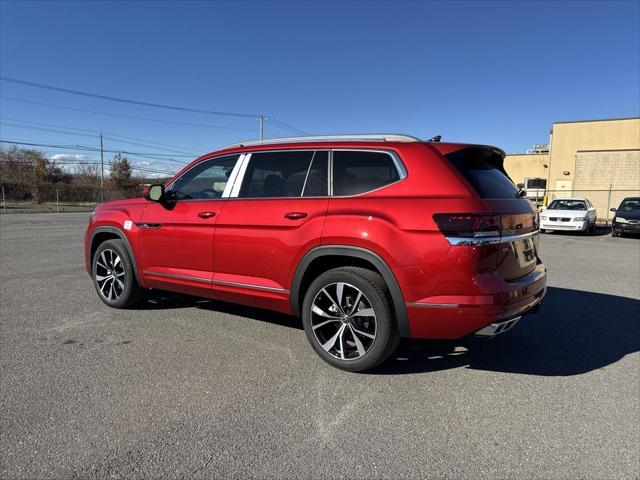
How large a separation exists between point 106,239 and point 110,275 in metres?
0.49

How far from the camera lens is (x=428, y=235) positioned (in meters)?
2.96

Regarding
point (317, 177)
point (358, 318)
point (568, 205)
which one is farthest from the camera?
point (568, 205)

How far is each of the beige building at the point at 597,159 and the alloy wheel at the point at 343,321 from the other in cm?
2851

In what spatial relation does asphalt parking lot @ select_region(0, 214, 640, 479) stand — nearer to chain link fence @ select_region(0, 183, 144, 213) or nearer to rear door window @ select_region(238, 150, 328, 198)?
rear door window @ select_region(238, 150, 328, 198)

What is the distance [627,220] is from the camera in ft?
54.9

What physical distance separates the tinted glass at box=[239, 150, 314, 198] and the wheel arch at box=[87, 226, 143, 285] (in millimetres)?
1694

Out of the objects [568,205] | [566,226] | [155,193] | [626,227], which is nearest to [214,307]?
[155,193]

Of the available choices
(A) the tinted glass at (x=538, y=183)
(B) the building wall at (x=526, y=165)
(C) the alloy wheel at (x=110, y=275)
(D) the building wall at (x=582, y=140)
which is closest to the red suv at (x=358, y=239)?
(C) the alloy wheel at (x=110, y=275)

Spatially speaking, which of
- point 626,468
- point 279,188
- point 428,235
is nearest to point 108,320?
point 279,188

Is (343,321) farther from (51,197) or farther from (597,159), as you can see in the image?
(51,197)

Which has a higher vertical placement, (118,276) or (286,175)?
(286,175)

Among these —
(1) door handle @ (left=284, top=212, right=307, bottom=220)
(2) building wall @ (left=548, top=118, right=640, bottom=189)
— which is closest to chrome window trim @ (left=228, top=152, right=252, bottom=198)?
(1) door handle @ (left=284, top=212, right=307, bottom=220)

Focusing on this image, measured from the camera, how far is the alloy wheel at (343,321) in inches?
131

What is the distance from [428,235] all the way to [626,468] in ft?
5.58
